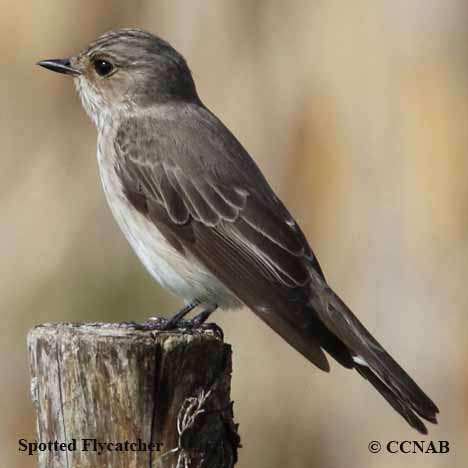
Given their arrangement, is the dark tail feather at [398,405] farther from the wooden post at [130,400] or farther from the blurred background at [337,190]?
the blurred background at [337,190]

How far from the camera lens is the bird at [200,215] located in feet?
23.4

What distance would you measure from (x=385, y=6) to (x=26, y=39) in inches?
123

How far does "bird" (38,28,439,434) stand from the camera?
7125 millimetres

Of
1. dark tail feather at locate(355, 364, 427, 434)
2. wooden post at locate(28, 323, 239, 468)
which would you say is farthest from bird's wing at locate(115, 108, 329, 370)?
wooden post at locate(28, 323, 239, 468)

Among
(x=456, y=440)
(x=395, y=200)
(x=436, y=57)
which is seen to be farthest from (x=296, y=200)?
(x=456, y=440)

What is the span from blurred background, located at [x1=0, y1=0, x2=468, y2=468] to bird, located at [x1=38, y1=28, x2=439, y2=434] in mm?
1927

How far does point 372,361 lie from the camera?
705cm

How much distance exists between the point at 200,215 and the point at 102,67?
1.56 meters

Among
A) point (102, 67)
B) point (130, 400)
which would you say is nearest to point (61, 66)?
point (102, 67)

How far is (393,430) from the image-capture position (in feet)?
33.9

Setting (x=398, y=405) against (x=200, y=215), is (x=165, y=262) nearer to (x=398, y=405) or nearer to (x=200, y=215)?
(x=200, y=215)

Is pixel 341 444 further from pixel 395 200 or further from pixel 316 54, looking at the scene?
pixel 316 54

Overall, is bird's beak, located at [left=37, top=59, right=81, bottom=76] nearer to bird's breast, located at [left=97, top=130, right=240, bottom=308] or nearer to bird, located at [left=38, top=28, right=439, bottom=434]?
bird, located at [left=38, top=28, right=439, bottom=434]

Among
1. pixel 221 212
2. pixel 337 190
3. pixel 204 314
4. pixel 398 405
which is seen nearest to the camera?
pixel 398 405
